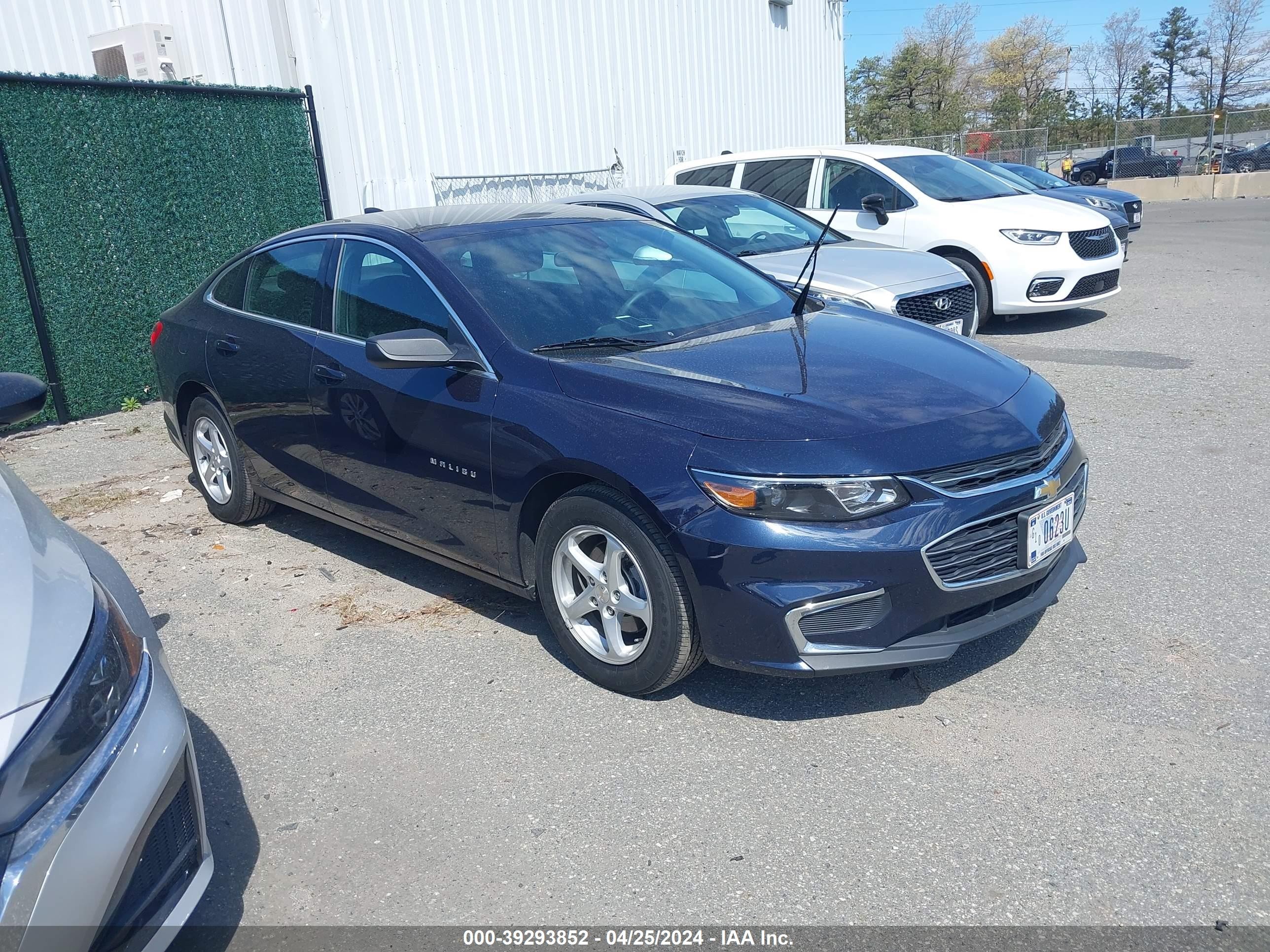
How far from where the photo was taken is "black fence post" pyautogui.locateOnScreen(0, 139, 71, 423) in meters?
A: 7.67

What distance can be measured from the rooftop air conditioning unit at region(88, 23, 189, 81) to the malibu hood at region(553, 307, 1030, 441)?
27.7 feet

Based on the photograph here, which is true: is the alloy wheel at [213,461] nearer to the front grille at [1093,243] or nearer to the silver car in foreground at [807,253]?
the silver car in foreground at [807,253]

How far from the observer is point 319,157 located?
10.1 metres

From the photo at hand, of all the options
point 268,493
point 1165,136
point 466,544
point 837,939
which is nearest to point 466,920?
point 837,939

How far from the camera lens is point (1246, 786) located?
300cm

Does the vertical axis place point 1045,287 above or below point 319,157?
below

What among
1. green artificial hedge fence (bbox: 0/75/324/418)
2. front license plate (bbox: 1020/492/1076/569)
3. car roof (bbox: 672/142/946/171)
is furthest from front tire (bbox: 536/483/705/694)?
car roof (bbox: 672/142/946/171)

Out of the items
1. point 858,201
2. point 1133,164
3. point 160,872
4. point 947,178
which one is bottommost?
point 1133,164

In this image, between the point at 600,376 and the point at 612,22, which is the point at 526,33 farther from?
the point at 600,376

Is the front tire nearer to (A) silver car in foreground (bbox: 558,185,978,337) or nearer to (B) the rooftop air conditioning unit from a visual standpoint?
(A) silver car in foreground (bbox: 558,185,978,337)

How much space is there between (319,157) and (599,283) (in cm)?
681

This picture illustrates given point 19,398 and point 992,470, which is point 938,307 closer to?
point 992,470

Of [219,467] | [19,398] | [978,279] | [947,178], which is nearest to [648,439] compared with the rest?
[19,398]

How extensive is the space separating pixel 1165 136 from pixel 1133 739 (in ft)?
128
